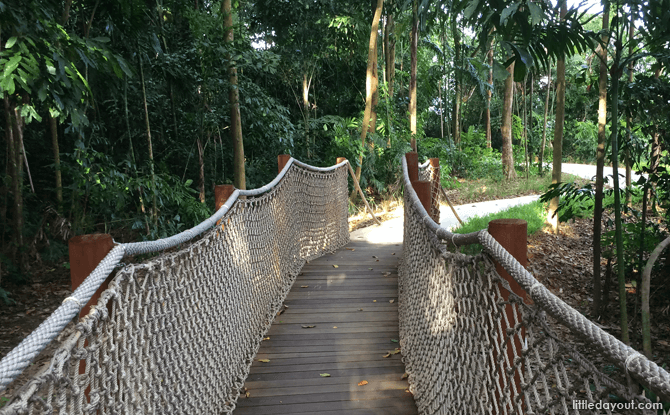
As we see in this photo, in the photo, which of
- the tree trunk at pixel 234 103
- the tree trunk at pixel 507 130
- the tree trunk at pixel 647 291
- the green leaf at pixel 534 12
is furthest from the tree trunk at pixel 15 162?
the tree trunk at pixel 507 130

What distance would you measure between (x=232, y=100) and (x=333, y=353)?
3844 millimetres

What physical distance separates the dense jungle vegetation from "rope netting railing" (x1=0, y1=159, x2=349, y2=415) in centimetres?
126

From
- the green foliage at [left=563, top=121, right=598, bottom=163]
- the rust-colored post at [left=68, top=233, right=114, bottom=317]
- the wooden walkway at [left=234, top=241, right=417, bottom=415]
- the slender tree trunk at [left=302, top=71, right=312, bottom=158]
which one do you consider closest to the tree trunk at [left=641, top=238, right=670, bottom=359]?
the wooden walkway at [left=234, top=241, right=417, bottom=415]

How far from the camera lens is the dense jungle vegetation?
8.50ft

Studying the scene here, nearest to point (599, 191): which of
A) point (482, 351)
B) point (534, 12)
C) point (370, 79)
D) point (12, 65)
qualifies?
point (534, 12)

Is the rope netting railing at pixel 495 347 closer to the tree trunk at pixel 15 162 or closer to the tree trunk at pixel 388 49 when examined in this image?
the tree trunk at pixel 15 162

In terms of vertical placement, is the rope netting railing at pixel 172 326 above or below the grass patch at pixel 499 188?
above

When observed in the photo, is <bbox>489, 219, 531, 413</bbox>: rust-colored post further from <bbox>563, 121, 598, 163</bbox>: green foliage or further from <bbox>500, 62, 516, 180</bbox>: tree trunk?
<bbox>563, 121, 598, 163</bbox>: green foliage

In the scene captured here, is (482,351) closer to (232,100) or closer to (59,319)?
(59,319)

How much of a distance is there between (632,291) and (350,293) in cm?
309

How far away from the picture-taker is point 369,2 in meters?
9.27

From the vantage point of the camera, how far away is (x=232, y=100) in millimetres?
5855

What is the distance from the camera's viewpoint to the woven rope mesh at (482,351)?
100cm

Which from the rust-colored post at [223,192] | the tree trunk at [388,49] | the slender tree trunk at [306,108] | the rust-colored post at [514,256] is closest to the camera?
the rust-colored post at [514,256]
